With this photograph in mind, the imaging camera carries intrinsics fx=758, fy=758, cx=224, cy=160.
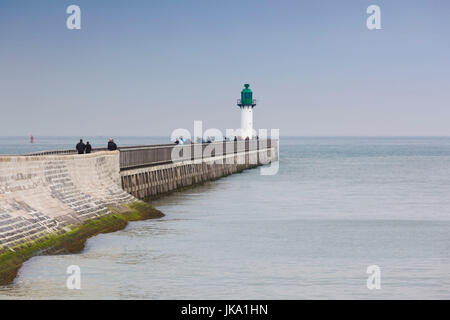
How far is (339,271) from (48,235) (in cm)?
865

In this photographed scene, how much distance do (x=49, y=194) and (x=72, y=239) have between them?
1727mm

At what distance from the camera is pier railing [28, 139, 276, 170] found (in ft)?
131

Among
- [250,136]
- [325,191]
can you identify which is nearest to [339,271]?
[325,191]

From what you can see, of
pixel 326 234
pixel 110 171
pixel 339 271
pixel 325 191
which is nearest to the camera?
pixel 339 271

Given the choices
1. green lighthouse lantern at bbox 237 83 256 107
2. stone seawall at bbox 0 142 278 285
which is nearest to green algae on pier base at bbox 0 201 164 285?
stone seawall at bbox 0 142 278 285

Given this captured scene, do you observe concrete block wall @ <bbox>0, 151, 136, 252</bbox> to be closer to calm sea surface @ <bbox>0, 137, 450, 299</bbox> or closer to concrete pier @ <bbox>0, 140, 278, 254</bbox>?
concrete pier @ <bbox>0, 140, 278, 254</bbox>

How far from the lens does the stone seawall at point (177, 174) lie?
4011 cm

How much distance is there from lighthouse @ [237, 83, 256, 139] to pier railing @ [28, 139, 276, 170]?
265 inches

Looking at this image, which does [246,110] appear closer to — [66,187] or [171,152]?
[171,152]

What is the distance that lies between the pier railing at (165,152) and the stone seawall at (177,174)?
43 centimetres
